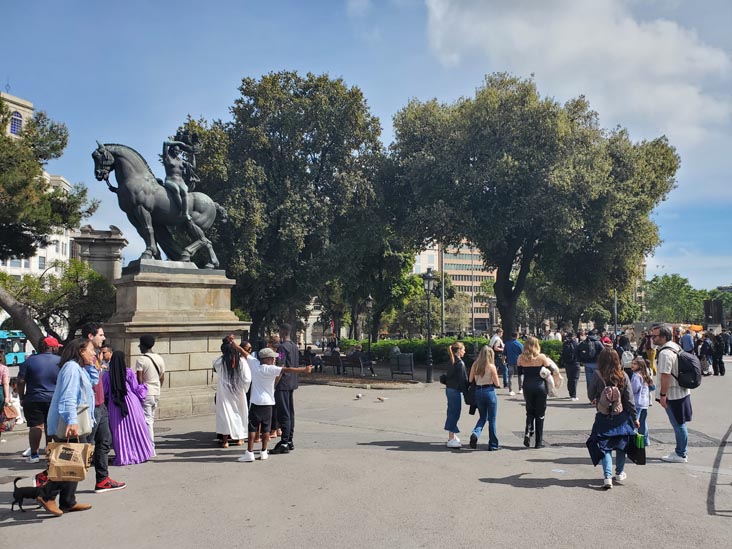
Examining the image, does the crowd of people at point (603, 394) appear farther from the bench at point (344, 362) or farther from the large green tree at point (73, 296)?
the large green tree at point (73, 296)

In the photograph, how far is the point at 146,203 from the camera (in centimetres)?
1180

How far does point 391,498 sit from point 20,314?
15028mm

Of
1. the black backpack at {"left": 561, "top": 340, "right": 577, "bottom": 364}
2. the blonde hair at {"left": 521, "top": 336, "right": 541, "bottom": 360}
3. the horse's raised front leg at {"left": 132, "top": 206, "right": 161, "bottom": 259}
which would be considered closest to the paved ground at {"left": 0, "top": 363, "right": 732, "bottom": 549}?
the blonde hair at {"left": 521, "top": 336, "right": 541, "bottom": 360}

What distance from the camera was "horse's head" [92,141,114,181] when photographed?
11367 mm

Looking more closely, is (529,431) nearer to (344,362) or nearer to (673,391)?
(673,391)

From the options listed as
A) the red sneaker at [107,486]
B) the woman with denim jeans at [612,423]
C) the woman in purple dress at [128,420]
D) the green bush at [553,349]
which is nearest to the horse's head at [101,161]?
the woman in purple dress at [128,420]

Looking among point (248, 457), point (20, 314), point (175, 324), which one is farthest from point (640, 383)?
point (20, 314)

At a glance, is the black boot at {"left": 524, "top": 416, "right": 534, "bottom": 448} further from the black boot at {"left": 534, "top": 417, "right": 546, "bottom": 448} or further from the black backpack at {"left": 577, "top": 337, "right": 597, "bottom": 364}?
the black backpack at {"left": 577, "top": 337, "right": 597, "bottom": 364}

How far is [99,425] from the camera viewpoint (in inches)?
245

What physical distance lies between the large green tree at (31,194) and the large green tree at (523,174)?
13.2 metres

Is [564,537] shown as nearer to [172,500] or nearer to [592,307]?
[172,500]

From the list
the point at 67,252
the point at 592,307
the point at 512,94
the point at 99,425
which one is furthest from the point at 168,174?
the point at 67,252

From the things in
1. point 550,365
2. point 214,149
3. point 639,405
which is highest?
point 214,149

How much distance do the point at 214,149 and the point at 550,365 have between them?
706 inches
